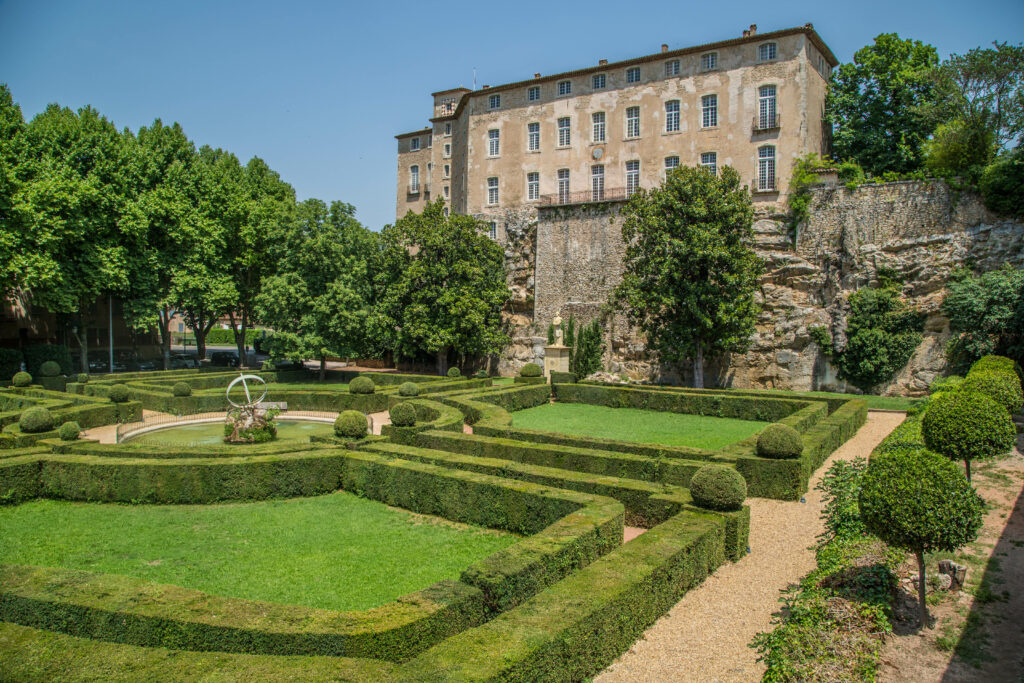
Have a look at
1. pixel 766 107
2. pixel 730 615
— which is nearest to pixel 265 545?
pixel 730 615

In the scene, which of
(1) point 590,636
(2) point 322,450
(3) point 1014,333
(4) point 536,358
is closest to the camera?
(1) point 590,636

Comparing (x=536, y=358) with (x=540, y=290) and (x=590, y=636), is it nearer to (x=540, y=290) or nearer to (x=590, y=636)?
(x=540, y=290)

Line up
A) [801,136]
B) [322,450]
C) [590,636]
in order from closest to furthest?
[590,636] → [322,450] → [801,136]

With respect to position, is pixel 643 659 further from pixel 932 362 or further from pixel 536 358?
pixel 536 358

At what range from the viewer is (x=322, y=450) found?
13.8 m

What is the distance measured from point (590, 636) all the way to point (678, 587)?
227 cm

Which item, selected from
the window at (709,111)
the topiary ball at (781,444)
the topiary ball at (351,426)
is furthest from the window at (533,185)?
the topiary ball at (781,444)

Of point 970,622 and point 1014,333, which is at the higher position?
point 1014,333

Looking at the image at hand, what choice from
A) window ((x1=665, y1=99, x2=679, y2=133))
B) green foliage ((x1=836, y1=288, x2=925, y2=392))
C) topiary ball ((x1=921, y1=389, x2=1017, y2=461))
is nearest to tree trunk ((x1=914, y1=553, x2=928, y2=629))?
topiary ball ((x1=921, y1=389, x2=1017, y2=461))

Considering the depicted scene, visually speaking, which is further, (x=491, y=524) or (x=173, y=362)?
(x=173, y=362)

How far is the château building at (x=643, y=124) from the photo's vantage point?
111ft

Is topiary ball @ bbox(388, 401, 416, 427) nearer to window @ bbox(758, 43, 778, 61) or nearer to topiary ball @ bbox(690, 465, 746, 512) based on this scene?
topiary ball @ bbox(690, 465, 746, 512)

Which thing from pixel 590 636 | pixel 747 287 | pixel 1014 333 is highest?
pixel 747 287

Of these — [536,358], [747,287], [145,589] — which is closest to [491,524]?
[145,589]
